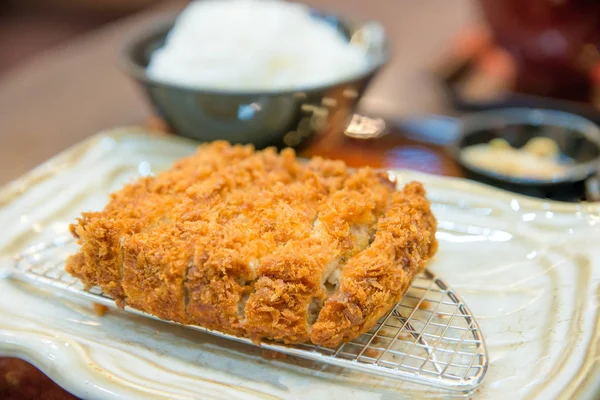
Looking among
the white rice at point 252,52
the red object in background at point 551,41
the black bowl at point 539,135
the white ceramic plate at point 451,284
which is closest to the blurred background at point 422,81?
the red object in background at point 551,41

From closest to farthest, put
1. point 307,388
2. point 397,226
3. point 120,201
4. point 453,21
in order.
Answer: point 307,388 → point 397,226 → point 120,201 → point 453,21

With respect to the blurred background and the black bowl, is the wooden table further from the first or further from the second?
the black bowl

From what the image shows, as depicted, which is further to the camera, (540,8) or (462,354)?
(540,8)

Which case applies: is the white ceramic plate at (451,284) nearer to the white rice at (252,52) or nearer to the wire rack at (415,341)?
the wire rack at (415,341)

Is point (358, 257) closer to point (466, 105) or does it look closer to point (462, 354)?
point (462, 354)

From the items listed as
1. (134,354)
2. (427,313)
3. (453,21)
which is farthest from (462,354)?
(453,21)
